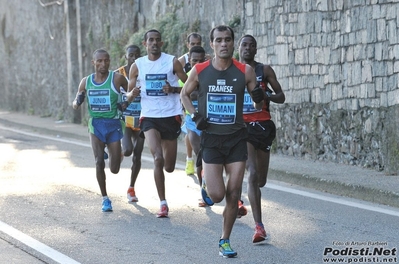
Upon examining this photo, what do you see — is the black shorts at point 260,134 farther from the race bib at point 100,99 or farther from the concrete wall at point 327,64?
the concrete wall at point 327,64

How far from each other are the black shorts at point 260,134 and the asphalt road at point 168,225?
33.1 inches

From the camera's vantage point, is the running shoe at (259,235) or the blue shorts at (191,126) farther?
the blue shorts at (191,126)

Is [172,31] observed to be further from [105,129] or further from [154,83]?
[154,83]

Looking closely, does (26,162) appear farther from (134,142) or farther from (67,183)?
(134,142)

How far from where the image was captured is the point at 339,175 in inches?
504

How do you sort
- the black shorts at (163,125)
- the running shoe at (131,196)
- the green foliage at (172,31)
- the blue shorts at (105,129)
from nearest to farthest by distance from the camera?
1. the black shorts at (163,125)
2. the blue shorts at (105,129)
3. the running shoe at (131,196)
4. the green foliage at (172,31)

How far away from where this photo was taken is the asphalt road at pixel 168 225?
26.9 ft

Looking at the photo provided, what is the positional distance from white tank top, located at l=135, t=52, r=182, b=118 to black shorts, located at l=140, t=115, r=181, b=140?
45 millimetres

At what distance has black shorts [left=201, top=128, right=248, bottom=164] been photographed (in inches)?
321

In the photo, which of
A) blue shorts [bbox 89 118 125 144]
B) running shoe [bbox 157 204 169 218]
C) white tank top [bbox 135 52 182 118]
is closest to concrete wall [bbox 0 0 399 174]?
white tank top [bbox 135 52 182 118]

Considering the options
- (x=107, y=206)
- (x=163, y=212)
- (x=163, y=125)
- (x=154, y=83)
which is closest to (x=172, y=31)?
(x=154, y=83)

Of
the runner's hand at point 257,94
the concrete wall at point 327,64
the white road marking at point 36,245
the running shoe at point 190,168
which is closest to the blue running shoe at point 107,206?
the white road marking at point 36,245

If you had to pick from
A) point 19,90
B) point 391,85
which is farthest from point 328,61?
point 19,90

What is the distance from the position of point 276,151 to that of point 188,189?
4053 millimetres
